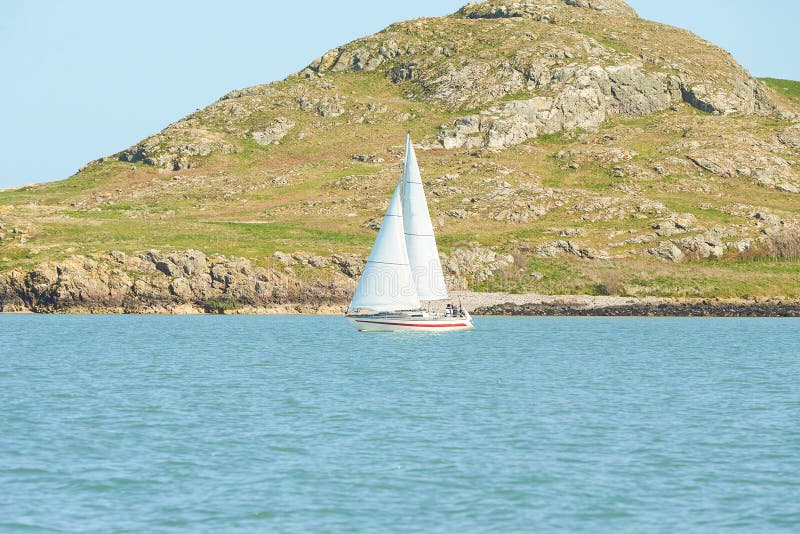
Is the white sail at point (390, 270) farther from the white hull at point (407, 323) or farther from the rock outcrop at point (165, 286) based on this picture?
the rock outcrop at point (165, 286)

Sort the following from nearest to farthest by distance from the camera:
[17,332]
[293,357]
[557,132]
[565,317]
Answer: [293,357]
[17,332]
[565,317]
[557,132]

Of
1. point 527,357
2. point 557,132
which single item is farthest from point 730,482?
point 557,132

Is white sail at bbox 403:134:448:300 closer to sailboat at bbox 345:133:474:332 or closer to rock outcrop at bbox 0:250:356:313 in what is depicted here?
sailboat at bbox 345:133:474:332

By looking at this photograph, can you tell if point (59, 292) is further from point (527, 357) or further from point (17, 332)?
point (527, 357)

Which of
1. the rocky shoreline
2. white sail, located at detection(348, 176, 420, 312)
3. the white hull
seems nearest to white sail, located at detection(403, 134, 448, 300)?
white sail, located at detection(348, 176, 420, 312)

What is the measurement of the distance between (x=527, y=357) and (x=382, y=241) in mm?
16618

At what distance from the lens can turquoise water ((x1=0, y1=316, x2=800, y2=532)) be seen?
24797mm

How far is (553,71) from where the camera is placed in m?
173

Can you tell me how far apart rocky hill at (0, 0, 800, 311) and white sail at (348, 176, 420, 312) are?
32432 millimetres

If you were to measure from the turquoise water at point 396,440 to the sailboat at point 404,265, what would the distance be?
8886mm

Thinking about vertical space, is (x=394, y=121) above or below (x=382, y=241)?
above

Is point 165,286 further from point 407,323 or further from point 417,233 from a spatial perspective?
point 417,233

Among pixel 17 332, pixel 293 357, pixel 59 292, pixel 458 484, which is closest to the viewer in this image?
pixel 458 484

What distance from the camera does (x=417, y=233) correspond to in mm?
77438
